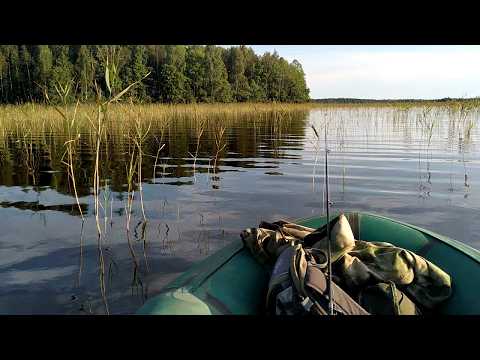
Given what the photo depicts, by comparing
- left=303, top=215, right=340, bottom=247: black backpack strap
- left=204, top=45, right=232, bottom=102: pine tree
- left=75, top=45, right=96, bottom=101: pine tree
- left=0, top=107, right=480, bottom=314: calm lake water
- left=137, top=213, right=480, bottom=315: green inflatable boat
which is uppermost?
left=204, top=45, right=232, bottom=102: pine tree

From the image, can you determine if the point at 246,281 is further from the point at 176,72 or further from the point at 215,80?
the point at 215,80

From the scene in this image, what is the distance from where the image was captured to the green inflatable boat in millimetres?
1884

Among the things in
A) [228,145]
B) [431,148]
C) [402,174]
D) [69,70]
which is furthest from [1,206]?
[69,70]

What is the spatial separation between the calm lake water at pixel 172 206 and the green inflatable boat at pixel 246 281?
97 centimetres

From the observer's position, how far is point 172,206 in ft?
18.0

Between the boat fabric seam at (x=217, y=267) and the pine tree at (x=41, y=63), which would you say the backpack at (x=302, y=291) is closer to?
the boat fabric seam at (x=217, y=267)

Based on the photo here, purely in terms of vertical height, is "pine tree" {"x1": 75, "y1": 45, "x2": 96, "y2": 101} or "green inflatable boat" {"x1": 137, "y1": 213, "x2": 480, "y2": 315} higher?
"pine tree" {"x1": 75, "y1": 45, "x2": 96, "y2": 101}

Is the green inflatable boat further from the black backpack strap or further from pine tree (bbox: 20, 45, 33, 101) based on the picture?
pine tree (bbox: 20, 45, 33, 101)

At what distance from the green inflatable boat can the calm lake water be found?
97 cm

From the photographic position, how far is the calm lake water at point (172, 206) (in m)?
3.37

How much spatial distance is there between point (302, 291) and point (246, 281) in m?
0.52

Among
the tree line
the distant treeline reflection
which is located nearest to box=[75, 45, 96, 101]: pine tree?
the distant treeline reflection
